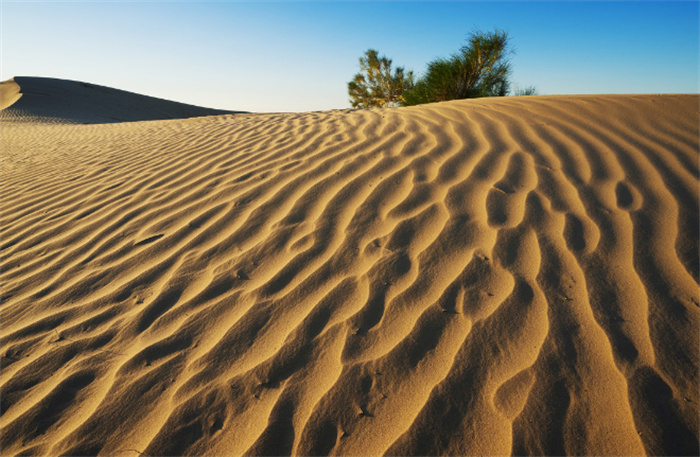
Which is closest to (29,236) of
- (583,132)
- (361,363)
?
(361,363)

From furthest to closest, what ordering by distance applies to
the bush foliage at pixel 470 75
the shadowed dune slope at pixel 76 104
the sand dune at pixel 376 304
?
the shadowed dune slope at pixel 76 104 → the bush foliage at pixel 470 75 → the sand dune at pixel 376 304

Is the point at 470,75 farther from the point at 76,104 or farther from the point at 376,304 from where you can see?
the point at 76,104

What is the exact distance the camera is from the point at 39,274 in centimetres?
229

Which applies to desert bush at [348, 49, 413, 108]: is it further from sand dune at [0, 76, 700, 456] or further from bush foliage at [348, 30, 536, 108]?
sand dune at [0, 76, 700, 456]

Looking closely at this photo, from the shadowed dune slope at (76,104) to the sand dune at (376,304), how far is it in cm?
1676

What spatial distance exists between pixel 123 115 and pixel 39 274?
70.7 feet

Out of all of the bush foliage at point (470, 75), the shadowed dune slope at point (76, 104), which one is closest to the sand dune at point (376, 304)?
the bush foliage at point (470, 75)

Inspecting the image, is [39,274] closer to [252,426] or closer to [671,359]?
[252,426]

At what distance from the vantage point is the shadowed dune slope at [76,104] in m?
16.9

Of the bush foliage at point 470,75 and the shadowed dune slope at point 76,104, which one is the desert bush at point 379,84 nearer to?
the bush foliage at point 470,75

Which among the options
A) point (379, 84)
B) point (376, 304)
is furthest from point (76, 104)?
point (376, 304)

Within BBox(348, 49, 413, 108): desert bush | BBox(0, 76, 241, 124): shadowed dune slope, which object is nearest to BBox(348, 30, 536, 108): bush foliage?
BBox(348, 49, 413, 108): desert bush

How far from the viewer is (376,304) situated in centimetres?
179

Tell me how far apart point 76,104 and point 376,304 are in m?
24.6
